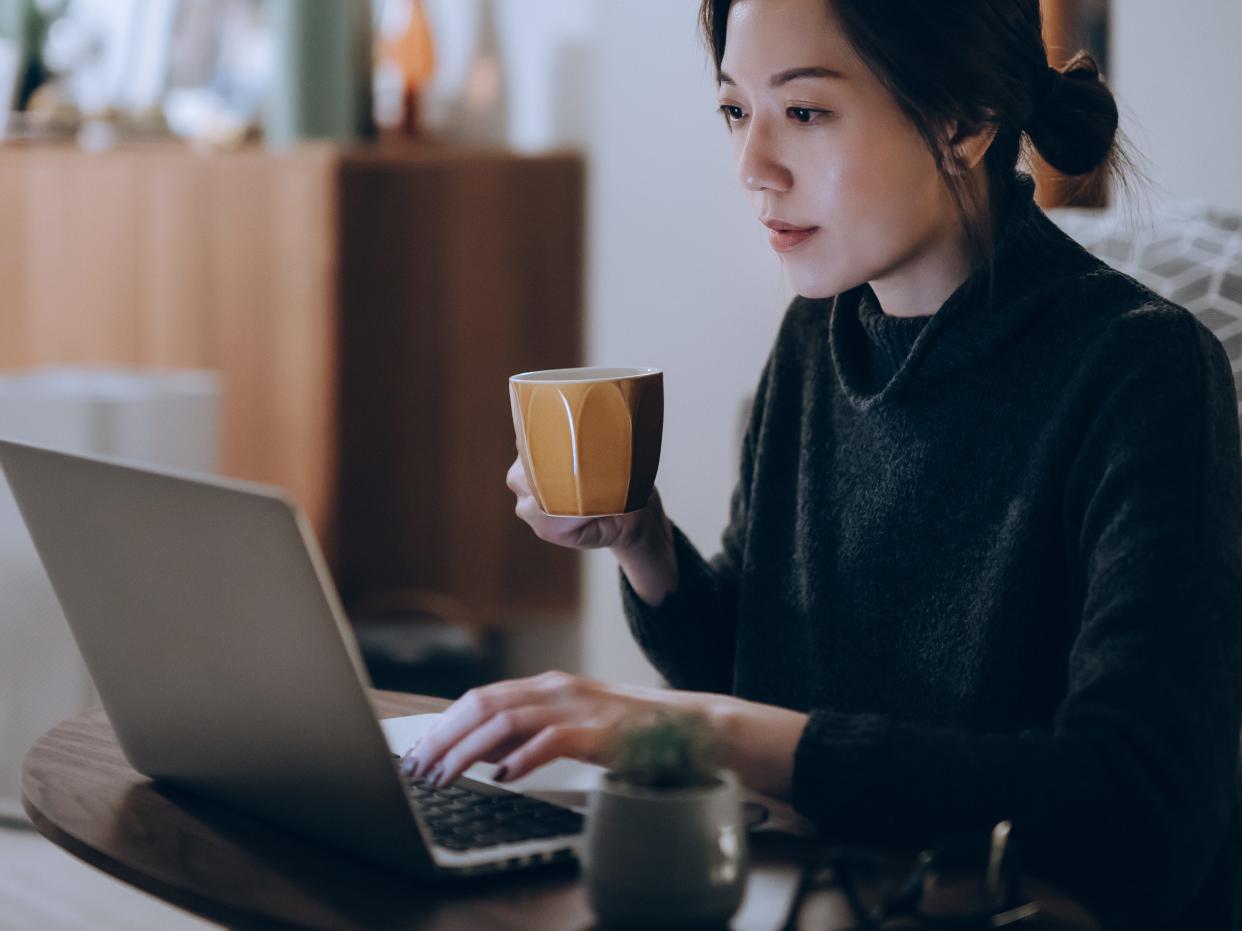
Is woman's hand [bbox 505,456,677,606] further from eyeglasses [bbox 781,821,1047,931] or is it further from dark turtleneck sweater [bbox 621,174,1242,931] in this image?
eyeglasses [bbox 781,821,1047,931]

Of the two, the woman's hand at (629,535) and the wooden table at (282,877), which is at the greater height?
the woman's hand at (629,535)

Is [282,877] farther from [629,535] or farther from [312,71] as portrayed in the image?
[312,71]

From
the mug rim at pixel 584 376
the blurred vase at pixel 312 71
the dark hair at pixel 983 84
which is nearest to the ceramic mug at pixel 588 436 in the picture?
the mug rim at pixel 584 376

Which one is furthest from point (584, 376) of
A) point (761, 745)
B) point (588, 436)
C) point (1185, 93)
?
point (1185, 93)

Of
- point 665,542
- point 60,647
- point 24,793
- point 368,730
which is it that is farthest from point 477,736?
point 60,647

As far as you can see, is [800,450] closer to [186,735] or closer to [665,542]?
[665,542]

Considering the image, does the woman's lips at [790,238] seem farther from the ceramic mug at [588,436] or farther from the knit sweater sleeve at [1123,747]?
the knit sweater sleeve at [1123,747]

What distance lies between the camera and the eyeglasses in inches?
26.4

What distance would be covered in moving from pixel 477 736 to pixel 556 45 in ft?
8.13

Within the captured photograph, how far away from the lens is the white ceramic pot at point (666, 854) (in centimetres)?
66

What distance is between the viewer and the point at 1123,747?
2.72 ft

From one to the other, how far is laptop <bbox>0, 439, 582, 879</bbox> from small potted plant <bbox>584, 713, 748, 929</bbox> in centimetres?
11

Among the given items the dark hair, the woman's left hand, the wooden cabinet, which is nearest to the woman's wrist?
the woman's left hand

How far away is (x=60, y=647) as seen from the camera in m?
2.60
